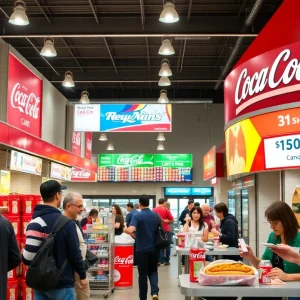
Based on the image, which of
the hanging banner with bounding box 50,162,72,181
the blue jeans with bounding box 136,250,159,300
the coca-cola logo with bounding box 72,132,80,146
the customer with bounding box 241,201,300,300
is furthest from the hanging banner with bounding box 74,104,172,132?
the customer with bounding box 241,201,300,300

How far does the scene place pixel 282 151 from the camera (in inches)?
309

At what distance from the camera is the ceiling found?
488 inches

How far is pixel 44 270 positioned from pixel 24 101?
7993 mm

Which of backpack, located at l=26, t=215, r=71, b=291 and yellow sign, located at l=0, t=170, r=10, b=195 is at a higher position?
yellow sign, located at l=0, t=170, r=10, b=195

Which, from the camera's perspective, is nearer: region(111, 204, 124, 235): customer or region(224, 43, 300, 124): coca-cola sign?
region(224, 43, 300, 124): coca-cola sign

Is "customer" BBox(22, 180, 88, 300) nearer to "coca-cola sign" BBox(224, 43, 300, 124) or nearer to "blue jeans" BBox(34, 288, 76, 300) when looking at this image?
"blue jeans" BBox(34, 288, 76, 300)

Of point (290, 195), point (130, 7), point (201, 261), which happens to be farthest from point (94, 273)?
point (130, 7)

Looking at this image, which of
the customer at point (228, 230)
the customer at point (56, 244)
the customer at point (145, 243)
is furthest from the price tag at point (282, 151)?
the customer at point (56, 244)

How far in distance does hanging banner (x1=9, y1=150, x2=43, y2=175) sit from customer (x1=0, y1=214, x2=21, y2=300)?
6.08 meters

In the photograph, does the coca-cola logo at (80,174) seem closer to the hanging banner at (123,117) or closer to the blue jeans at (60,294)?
the hanging banner at (123,117)

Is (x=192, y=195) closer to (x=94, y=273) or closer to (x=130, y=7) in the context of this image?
(x=130, y=7)

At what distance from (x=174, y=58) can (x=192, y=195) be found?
281 inches

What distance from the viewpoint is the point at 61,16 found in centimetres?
1348

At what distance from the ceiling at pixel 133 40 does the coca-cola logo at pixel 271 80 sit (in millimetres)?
3392
